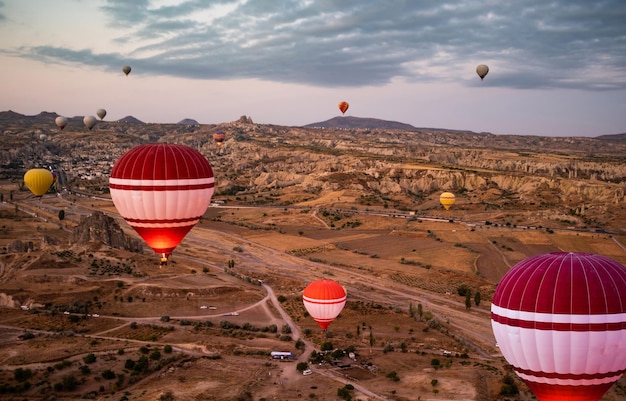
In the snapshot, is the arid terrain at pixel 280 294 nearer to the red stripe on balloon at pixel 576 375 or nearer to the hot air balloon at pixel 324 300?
the hot air balloon at pixel 324 300

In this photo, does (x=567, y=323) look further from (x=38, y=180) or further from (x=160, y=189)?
(x=38, y=180)

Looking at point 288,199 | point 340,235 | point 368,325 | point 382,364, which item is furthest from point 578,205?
point 382,364

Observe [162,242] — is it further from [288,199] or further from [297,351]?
[288,199]

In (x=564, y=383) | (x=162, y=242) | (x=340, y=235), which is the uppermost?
(x=162, y=242)

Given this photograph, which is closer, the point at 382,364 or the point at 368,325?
the point at 382,364

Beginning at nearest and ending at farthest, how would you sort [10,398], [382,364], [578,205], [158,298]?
[10,398], [382,364], [158,298], [578,205]

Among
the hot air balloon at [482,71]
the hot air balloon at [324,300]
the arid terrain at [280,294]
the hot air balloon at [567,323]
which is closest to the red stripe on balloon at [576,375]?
the hot air balloon at [567,323]

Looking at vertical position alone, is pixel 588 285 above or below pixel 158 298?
above

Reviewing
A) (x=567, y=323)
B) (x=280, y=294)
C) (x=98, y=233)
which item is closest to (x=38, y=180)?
(x=98, y=233)
